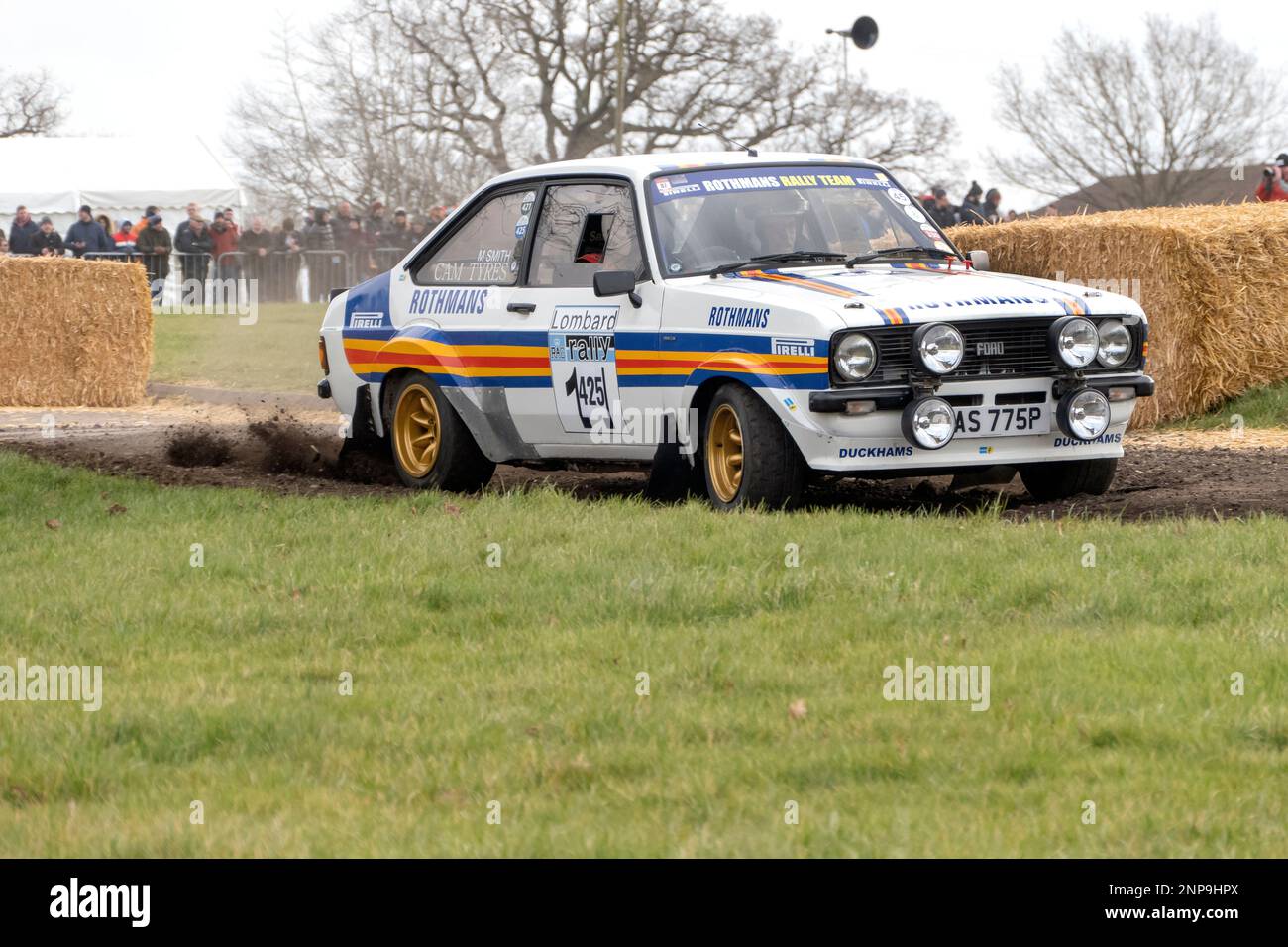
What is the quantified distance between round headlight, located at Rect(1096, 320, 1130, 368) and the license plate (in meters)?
0.40

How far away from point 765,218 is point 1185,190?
48742 mm

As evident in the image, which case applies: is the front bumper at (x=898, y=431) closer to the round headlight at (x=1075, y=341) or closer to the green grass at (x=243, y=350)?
the round headlight at (x=1075, y=341)

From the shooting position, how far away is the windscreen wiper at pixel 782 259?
938cm

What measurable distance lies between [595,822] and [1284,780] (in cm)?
165

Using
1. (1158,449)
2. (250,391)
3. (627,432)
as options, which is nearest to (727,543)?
(627,432)

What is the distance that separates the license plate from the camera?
8.59 m

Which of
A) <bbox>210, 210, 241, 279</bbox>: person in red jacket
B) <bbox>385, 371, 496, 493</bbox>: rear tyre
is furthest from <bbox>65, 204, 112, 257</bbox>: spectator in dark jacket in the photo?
<bbox>385, 371, 496, 493</bbox>: rear tyre

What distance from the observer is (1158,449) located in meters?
12.2

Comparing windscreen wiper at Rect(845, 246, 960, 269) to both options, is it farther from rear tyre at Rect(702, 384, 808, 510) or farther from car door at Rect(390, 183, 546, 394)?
car door at Rect(390, 183, 546, 394)

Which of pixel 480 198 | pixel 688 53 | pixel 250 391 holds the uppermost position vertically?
pixel 688 53

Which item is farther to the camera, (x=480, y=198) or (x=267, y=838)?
(x=480, y=198)

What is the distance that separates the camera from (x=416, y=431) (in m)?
11.0

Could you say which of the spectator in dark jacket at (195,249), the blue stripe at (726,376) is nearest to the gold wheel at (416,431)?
the blue stripe at (726,376)
